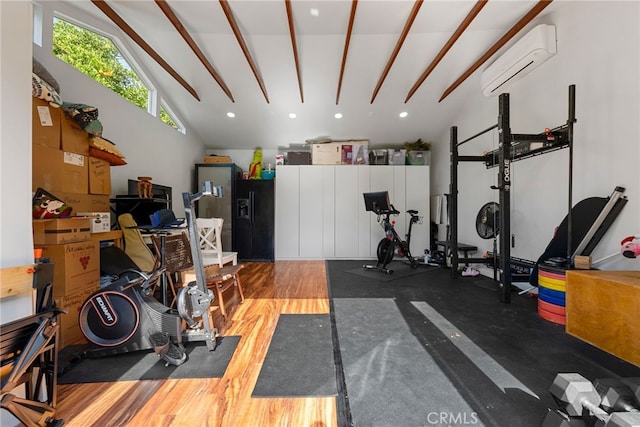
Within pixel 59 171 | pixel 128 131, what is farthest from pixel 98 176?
pixel 128 131

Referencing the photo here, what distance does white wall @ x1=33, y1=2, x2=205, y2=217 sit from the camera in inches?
94.0

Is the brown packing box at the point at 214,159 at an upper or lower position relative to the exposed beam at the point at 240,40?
lower

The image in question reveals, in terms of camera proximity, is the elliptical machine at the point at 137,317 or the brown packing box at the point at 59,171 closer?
the elliptical machine at the point at 137,317

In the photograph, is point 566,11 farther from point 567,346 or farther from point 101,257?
point 101,257

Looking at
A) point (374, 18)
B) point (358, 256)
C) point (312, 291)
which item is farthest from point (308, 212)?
point (374, 18)

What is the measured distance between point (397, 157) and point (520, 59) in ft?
8.23

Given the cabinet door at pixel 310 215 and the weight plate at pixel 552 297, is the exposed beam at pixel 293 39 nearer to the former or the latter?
the cabinet door at pixel 310 215

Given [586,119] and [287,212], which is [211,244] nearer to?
[287,212]

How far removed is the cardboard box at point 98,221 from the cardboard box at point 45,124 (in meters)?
0.59

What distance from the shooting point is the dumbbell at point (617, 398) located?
0.90 metres

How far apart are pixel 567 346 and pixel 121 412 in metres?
2.98

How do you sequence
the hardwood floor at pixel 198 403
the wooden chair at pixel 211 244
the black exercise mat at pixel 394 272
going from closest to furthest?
the hardwood floor at pixel 198 403, the wooden chair at pixel 211 244, the black exercise mat at pixel 394 272

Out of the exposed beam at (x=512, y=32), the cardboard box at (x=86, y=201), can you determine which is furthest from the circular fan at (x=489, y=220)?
the cardboard box at (x=86, y=201)

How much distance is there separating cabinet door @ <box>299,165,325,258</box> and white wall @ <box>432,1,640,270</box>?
3.33 metres
